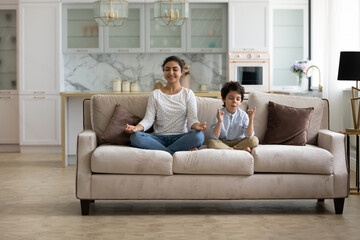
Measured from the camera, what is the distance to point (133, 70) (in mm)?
8195

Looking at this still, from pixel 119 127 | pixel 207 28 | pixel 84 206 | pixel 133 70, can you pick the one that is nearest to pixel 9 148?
pixel 133 70

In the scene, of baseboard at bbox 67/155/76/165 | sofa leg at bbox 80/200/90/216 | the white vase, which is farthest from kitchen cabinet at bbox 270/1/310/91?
sofa leg at bbox 80/200/90/216

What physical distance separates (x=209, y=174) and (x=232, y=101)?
679 millimetres

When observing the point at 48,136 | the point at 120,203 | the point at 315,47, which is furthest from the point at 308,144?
the point at 48,136

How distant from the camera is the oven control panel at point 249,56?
7.75 m

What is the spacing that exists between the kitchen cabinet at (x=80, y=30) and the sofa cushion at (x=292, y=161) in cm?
438

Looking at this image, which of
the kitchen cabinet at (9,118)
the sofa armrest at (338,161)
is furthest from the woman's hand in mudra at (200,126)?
the kitchen cabinet at (9,118)

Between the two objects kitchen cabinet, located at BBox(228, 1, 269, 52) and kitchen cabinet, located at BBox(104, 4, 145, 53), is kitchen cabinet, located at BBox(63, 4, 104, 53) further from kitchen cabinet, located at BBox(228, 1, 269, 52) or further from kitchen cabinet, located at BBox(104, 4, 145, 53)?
kitchen cabinet, located at BBox(228, 1, 269, 52)

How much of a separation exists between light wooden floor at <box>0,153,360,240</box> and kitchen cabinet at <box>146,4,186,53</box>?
11.1 ft

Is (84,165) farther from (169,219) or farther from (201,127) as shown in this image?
(201,127)

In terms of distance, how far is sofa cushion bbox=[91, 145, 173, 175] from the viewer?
3.88 meters

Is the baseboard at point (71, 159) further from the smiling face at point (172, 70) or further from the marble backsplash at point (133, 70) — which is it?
the smiling face at point (172, 70)

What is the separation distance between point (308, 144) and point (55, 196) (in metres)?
2.03

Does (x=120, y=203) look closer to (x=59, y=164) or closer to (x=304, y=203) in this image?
(x=304, y=203)
